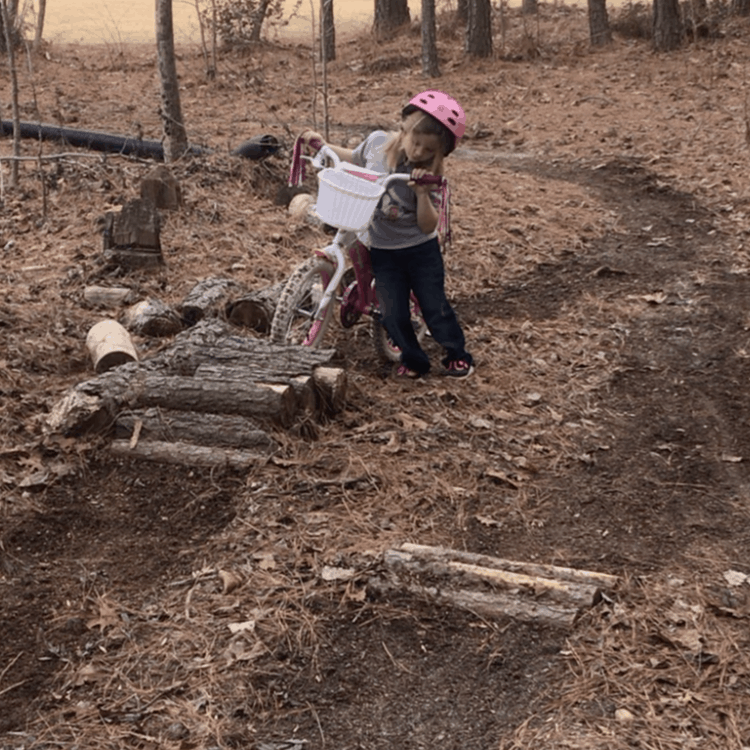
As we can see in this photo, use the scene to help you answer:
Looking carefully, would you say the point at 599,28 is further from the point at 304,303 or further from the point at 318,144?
the point at 304,303

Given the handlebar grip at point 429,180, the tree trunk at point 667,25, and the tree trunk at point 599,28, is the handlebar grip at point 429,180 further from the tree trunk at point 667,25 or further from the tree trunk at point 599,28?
the tree trunk at point 599,28

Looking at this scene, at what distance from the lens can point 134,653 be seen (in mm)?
3658

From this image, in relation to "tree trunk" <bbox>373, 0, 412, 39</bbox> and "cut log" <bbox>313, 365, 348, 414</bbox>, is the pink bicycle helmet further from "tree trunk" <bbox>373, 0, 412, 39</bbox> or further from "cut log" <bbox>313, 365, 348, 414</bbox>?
"tree trunk" <bbox>373, 0, 412, 39</bbox>

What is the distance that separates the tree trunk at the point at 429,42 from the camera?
59.3 feet

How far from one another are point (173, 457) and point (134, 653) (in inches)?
55.8

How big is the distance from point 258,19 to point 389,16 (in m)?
2.88

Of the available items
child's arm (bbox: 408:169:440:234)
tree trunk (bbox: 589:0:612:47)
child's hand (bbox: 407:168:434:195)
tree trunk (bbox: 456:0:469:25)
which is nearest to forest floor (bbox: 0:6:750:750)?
child's arm (bbox: 408:169:440:234)

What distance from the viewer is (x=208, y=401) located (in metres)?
5.09

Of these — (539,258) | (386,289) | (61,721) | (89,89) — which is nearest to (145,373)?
(386,289)

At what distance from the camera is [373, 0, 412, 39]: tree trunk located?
22.4 m

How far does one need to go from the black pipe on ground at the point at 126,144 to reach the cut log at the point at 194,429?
559 cm

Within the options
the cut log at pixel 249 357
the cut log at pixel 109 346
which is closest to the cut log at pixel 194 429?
the cut log at pixel 249 357

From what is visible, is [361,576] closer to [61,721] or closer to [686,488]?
[61,721]

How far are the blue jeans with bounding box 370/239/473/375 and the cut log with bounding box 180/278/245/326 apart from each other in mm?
1350
